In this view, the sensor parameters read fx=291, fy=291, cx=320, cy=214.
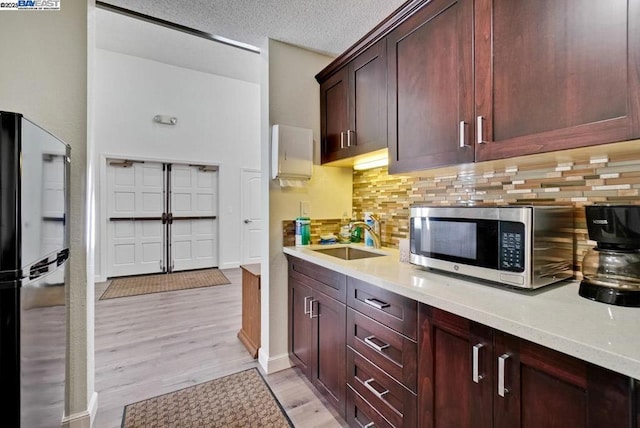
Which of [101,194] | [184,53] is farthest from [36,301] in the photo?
[184,53]

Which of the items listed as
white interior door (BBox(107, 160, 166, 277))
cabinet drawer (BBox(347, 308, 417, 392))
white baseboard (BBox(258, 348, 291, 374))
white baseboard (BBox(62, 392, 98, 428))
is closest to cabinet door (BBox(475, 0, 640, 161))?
cabinet drawer (BBox(347, 308, 417, 392))

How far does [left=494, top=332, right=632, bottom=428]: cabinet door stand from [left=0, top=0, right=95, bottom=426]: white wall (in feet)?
6.46

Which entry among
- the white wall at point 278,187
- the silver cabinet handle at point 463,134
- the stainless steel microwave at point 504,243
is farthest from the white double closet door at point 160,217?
the silver cabinet handle at point 463,134

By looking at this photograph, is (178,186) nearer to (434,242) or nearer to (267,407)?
(267,407)

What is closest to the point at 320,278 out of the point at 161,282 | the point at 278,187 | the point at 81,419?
the point at 278,187

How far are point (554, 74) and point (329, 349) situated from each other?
1665 millimetres

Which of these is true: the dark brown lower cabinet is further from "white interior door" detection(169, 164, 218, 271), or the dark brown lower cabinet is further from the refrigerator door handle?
"white interior door" detection(169, 164, 218, 271)

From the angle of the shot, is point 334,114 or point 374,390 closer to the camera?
point 374,390

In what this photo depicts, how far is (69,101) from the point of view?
1.53 metres

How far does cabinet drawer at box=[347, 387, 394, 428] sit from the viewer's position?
1.35 meters

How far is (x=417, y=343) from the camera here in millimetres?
1153

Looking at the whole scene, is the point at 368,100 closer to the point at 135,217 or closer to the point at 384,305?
the point at 384,305

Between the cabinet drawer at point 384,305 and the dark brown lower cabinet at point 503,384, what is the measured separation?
2.3 inches

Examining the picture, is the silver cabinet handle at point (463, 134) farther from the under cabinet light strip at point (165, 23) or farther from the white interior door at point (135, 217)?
the white interior door at point (135, 217)
